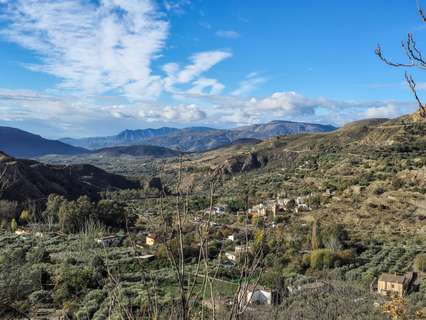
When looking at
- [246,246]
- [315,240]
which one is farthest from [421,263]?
[246,246]

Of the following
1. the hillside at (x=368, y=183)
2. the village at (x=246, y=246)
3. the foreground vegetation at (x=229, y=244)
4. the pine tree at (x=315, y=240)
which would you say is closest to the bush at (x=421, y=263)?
the foreground vegetation at (x=229, y=244)

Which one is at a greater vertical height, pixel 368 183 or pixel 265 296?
pixel 368 183

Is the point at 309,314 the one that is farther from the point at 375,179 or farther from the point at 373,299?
the point at 375,179

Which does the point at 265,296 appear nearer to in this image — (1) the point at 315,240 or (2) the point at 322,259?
(2) the point at 322,259

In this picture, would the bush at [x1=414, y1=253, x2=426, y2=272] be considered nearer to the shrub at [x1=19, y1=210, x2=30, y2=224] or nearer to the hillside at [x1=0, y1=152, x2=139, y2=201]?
the shrub at [x1=19, y1=210, x2=30, y2=224]

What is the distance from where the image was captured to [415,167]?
135 ft

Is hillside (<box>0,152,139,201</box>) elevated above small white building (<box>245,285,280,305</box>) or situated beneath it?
elevated above

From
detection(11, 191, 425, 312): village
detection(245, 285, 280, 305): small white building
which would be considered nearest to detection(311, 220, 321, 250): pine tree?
detection(11, 191, 425, 312): village

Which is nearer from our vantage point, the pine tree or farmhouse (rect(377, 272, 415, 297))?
farmhouse (rect(377, 272, 415, 297))

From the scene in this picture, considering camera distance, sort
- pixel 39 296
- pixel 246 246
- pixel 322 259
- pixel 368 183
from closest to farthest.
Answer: pixel 246 246 → pixel 39 296 → pixel 322 259 → pixel 368 183

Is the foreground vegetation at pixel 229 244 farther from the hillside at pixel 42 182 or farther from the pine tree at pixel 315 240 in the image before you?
the hillside at pixel 42 182

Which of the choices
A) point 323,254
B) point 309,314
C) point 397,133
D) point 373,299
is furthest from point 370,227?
point 397,133

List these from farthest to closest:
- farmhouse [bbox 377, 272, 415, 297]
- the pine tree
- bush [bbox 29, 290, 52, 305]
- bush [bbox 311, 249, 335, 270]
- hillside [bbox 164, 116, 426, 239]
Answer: hillside [bbox 164, 116, 426, 239] → the pine tree → bush [bbox 311, 249, 335, 270] → farmhouse [bbox 377, 272, 415, 297] → bush [bbox 29, 290, 52, 305]

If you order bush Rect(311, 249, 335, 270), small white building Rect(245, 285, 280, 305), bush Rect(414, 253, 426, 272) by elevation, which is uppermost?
small white building Rect(245, 285, 280, 305)
